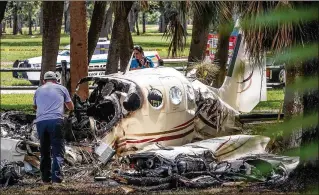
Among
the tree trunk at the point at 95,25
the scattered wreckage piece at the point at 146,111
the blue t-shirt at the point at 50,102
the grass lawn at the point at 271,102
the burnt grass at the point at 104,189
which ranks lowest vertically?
the grass lawn at the point at 271,102

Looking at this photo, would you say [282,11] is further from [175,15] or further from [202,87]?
[175,15]

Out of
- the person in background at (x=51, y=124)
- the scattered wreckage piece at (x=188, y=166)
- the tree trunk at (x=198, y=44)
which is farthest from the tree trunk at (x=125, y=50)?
the person in background at (x=51, y=124)

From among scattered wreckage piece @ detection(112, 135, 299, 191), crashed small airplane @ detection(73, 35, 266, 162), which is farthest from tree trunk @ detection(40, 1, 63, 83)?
scattered wreckage piece @ detection(112, 135, 299, 191)

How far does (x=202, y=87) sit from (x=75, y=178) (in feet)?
12.1

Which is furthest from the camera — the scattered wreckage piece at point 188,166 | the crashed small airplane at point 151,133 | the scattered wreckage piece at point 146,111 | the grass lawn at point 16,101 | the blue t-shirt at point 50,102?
the grass lawn at point 16,101

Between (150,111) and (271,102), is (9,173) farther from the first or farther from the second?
A: (271,102)

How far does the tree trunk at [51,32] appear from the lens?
54.3 feet

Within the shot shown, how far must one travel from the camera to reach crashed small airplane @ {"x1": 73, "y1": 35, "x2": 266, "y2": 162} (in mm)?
11820

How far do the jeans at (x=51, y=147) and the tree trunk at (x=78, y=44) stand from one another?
4.45 m

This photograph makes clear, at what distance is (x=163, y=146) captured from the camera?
1210 cm

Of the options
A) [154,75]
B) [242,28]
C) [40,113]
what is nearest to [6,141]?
[40,113]

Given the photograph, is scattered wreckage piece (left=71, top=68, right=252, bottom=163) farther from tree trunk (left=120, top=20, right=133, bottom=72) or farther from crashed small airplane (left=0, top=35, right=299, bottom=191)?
tree trunk (left=120, top=20, right=133, bottom=72)

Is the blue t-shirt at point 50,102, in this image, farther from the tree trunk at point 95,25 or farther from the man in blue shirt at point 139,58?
the tree trunk at point 95,25

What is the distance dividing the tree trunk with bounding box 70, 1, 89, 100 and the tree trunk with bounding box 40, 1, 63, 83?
101cm
